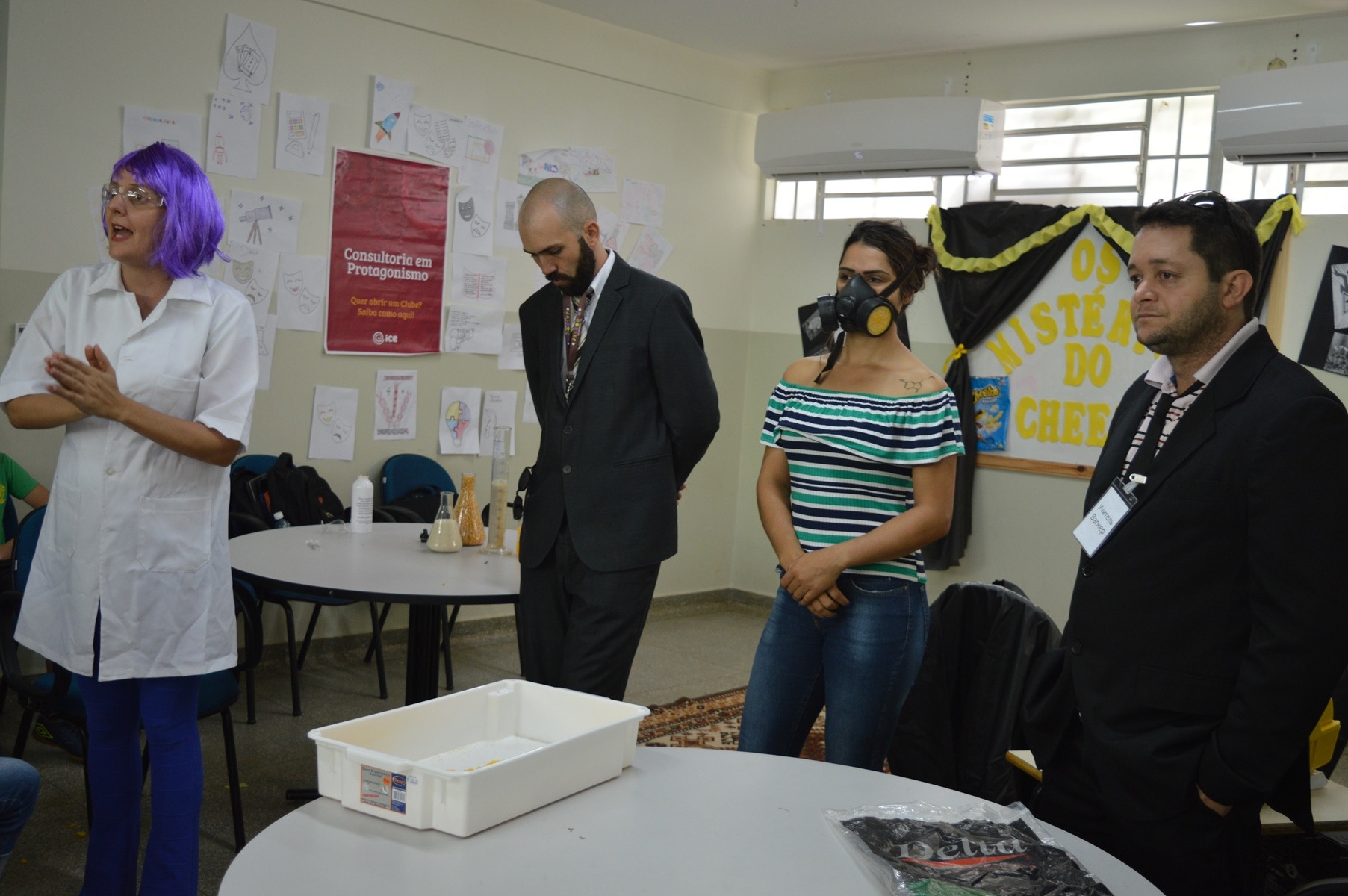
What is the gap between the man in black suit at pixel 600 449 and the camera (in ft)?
8.23

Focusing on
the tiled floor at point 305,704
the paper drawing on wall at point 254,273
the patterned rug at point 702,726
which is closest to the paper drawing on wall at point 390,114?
the paper drawing on wall at point 254,273

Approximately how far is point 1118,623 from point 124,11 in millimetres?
4132

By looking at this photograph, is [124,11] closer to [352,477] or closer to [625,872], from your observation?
[352,477]

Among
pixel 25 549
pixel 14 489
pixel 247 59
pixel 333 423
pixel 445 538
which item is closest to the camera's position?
pixel 25 549

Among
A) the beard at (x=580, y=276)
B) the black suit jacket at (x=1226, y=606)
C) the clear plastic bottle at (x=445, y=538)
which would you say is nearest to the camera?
the black suit jacket at (x=1226, y=606)

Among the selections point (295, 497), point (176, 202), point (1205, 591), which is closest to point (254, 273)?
point (295, 497)

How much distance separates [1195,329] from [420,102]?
410 centimetres

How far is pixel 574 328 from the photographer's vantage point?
8.83 feet

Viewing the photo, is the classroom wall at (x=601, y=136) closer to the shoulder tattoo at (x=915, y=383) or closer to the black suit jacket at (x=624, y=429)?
the black suit jacket at (x=624, y=429)

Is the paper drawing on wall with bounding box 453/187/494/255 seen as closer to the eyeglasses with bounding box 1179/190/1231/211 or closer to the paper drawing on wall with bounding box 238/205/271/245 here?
the paper drawing on wall with bounding box 238/205/271/245

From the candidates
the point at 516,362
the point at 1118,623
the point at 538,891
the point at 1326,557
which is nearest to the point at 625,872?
the point at 538,891

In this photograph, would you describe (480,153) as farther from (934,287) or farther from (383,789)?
(383,789)

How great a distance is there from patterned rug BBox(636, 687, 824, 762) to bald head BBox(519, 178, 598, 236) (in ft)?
6.73

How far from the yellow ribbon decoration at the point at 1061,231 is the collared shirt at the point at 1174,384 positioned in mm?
3205
